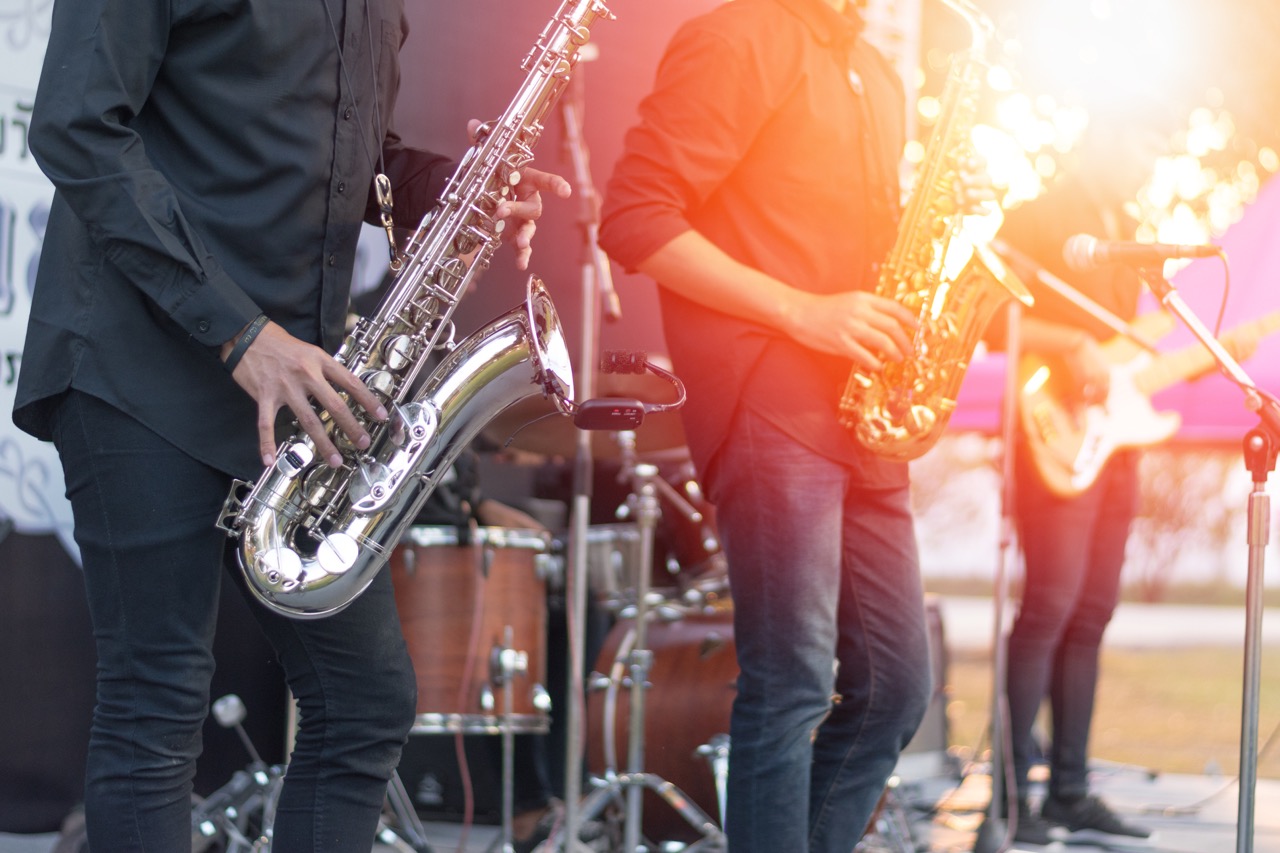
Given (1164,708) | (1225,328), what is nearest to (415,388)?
(1225,328)

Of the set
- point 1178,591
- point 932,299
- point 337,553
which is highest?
point 932,299

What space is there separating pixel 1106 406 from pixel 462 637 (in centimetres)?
245

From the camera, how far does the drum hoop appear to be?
12.3ft

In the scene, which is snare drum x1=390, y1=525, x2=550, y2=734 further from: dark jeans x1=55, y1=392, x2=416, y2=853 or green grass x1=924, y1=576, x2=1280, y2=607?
green grass x1=924, y1=576, x2=1280, y2=607

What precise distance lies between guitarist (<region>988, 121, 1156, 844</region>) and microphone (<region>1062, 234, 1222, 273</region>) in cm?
143

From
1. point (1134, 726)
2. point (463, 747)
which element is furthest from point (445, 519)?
point (1134, 726)

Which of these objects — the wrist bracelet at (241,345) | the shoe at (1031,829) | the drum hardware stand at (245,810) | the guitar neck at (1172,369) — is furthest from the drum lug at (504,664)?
the guitar neck at (1172,369)

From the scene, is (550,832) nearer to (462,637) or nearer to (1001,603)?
(462,637)

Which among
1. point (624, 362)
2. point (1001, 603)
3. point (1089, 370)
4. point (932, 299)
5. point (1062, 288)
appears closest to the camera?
point (624, 362)

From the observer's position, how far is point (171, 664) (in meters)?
1.84

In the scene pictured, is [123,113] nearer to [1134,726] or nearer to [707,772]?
[707,772]

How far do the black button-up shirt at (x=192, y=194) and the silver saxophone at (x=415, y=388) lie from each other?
0.09 meters

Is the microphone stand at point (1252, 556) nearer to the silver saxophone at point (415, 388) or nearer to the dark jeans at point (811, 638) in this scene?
the dark jeans at point (811, 638)

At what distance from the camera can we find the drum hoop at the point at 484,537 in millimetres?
3756
